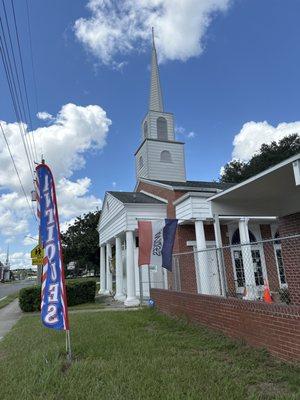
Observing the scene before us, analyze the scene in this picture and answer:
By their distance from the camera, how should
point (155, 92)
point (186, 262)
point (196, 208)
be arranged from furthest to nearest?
point (155, 92)
point (196, 208)
point (186, 262)

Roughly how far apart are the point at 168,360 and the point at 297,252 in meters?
4.80

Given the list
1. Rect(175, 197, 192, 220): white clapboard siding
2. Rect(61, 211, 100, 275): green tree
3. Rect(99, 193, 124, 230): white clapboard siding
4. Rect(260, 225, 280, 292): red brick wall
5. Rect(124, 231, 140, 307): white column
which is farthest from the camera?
Rect(61, 211, 100, 275): green tree

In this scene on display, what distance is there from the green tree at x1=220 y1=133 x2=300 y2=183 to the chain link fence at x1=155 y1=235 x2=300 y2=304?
3291cm

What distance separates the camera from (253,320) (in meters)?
6.58

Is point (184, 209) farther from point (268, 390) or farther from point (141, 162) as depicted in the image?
point (268, 390)

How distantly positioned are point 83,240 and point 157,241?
2987 centimetres

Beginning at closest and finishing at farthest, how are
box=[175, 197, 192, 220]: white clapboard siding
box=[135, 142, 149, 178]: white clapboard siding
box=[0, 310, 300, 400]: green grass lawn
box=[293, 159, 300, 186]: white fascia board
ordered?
box=[0, 310, 300, 400]: green grass lawn → box=[293, 159, 300, 186]: white fascia board → box=[175, 197, 192, 220]: white clapboard siding → box=[135, 142, 149, 178]: white clapboard siding

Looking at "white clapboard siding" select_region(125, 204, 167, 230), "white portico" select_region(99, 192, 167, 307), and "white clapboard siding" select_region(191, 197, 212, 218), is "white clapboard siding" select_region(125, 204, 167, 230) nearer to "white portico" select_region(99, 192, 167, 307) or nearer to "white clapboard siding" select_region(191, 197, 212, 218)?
"white portico" select_region(99, 192, 167, 307)

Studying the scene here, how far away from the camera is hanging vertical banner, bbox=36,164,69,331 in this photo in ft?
22.1

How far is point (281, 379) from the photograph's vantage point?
5051mm

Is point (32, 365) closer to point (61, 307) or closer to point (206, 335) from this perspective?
point (61, 307)

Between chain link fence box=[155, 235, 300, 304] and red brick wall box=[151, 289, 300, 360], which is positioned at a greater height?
chain link fence box=[155, 235, 300, 304]

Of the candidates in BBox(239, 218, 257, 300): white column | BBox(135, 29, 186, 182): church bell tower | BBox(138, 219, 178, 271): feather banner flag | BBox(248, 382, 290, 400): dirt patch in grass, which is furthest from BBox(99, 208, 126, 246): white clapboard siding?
BBox(248, 382, 290, 400): dirt patch in grass

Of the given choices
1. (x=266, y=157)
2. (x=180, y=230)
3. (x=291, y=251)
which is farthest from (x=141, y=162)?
(x=266, y=157)
